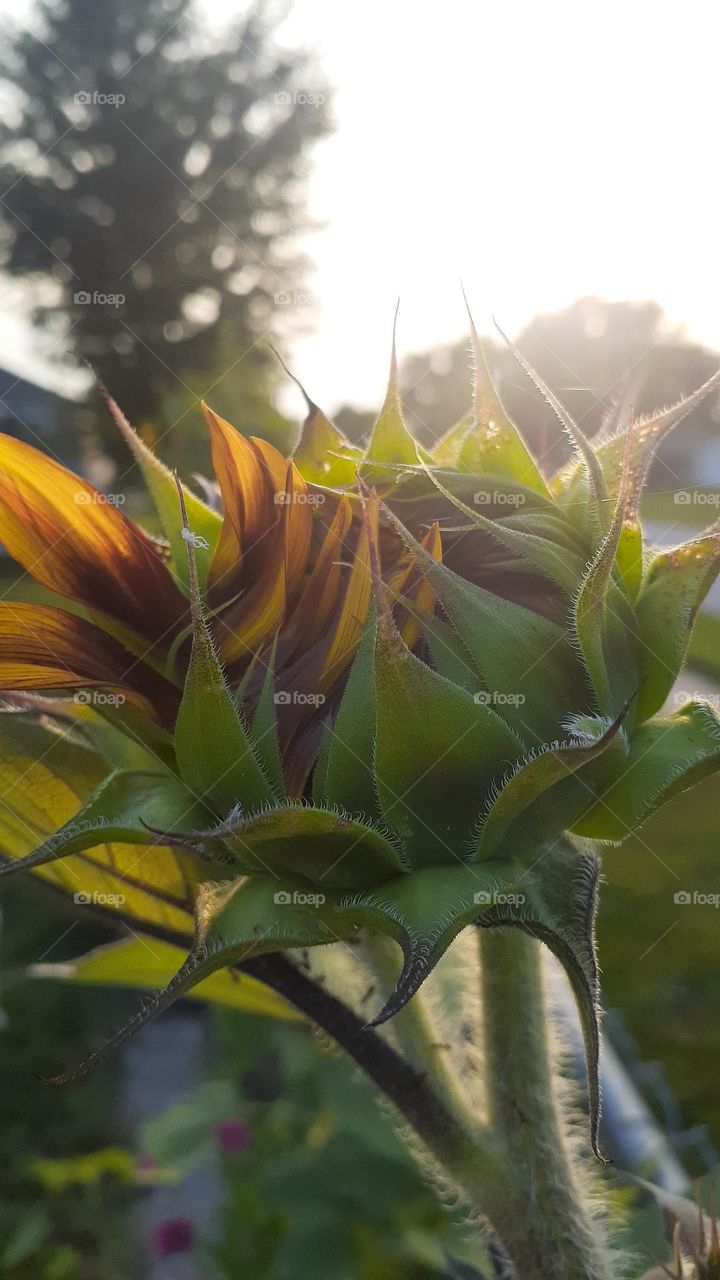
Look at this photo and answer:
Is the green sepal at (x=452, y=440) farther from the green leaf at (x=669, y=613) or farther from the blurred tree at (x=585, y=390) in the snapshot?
the green leaf at (x=669, y=613)

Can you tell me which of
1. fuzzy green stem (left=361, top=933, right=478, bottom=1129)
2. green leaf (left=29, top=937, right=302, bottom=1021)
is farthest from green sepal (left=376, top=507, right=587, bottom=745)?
green leaf (left=29, top=937, right=302, bottom=1021)

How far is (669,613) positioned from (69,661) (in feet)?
1.28

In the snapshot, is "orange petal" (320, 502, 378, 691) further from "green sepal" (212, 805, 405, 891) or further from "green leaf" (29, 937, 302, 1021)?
"green leaf" (29, 937, 302, 1021)

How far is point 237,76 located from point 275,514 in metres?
14.3

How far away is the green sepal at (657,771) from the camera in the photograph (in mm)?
581

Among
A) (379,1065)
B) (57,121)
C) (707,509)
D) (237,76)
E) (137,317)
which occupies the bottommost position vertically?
(379,1065)

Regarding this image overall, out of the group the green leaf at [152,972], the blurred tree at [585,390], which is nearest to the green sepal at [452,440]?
the blurred tree at [585,390]

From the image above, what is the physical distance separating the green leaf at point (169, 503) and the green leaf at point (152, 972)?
1.40 ft

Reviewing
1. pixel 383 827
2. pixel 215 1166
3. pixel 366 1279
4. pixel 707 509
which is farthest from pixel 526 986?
pixel 215 1166

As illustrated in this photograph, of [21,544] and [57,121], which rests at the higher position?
[57,121]

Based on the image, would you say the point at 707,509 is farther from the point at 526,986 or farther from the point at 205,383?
the point at 205,383

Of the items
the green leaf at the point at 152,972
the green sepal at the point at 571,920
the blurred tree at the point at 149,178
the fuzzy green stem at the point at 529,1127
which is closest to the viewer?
the green sepal at the point at 571,920

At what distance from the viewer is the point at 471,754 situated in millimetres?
578

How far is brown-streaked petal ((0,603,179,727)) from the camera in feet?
1.94
